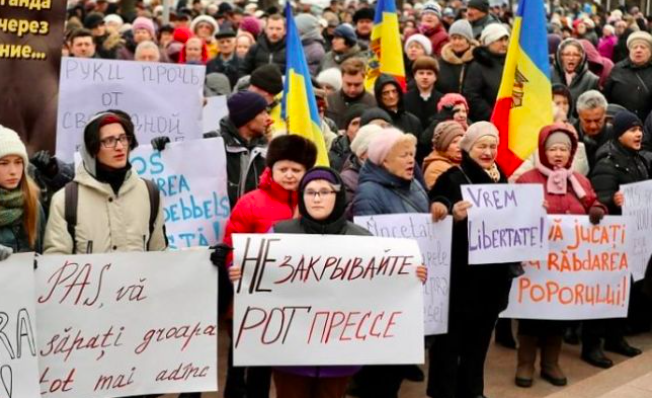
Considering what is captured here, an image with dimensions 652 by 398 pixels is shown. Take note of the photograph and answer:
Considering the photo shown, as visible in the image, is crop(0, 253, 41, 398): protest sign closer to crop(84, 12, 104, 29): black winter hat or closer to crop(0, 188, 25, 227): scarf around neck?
crop(0, 188, 25, 227): scarf around neck

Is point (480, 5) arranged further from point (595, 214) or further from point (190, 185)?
point (190, 185)

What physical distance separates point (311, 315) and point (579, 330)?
3384 mm

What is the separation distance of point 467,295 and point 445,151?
0.79 metres

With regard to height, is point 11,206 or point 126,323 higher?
point 11,206

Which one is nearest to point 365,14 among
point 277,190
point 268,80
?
point 268,80

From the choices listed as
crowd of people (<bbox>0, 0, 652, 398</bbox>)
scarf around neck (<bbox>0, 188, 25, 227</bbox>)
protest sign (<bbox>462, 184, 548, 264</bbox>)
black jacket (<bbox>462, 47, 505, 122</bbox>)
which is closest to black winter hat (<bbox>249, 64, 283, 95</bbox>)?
crowd of people (<bbox>0, 0, 652, 398</bbox>)

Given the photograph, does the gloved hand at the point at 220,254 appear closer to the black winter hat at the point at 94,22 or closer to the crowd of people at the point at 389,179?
the crowd of people at the point at 389,179

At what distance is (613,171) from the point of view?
23.2ft

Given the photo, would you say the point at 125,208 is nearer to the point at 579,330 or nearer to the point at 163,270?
the point at 163,270

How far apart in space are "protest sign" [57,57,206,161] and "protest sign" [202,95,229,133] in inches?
52.1

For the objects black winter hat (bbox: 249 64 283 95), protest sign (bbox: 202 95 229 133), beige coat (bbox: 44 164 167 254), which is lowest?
beige coat (bbox: 44 164 167 254)

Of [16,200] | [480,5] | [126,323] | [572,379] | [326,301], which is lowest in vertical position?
[572,379]

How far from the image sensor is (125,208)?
4945 millimetres

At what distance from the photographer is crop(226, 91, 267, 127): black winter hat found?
621 cm
